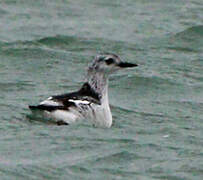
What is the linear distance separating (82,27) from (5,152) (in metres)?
11.8

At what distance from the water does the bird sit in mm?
190

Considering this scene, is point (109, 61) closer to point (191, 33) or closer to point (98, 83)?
point (98, 83)

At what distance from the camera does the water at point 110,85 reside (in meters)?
13.5

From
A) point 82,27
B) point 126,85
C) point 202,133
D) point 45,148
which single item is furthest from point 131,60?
point 45,148

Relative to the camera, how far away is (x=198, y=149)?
14.6m

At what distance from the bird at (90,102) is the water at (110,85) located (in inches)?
7.5

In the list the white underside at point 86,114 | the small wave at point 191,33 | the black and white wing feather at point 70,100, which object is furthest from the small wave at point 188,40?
the white underside at point 86,114

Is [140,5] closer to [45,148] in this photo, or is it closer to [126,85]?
[126,85]

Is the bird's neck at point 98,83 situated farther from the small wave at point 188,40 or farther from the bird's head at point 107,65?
the small wave at point 188,40

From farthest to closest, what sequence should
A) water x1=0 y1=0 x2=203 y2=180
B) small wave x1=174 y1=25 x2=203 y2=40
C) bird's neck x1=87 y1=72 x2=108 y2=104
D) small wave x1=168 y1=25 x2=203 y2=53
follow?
small wave x1=174 y1=25 x2=203 y2=40 → small wave x1=168 y1=25 x2=203 y2=53 → bird's neck x1=87 y1=72 x2=108 y2=104 → water x1=0 y1=0 x2=203 y2=180

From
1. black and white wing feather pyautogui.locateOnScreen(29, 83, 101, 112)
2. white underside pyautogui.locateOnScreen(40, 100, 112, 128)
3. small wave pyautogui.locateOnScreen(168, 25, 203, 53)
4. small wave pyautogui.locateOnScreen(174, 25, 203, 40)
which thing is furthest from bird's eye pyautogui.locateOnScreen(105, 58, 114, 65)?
small wave pyautogui.locateOnScreen(174, 25, 203, 40)

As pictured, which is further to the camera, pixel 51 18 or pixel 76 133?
pixel 51 18

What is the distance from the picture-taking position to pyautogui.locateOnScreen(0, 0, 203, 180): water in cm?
1352

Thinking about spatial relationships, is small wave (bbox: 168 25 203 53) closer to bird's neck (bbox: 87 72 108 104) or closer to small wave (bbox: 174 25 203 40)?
small wave (bbox: 174 25 203 40)
